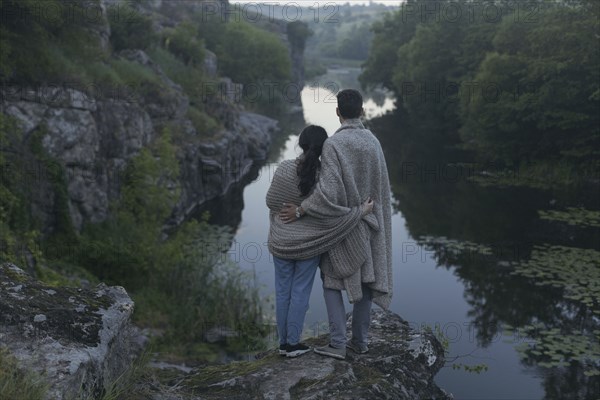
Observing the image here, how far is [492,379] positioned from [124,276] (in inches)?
301

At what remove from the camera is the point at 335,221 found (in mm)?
5258

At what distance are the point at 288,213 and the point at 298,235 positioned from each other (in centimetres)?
20

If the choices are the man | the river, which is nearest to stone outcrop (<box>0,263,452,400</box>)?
the man

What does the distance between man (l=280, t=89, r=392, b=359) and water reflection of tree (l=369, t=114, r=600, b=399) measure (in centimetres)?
712

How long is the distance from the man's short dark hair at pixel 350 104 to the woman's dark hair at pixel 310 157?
0.85 ft

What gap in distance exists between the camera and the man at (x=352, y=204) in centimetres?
523

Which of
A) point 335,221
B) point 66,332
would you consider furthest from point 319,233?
point 66,332

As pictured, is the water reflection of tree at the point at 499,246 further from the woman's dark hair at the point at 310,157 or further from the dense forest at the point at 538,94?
the woman's dark hair at the point at 310,157

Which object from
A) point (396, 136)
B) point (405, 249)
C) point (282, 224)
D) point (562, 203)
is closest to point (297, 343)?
point (282, 224)

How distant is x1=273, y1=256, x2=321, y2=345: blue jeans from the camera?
546cm

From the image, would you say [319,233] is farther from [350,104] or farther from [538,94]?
[538,94]

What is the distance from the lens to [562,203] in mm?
22984

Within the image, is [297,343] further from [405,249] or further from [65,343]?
[405,249]

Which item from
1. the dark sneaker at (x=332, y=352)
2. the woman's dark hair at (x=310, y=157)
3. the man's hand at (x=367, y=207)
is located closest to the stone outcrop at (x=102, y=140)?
the dark sneaker at (x=332, y=352)
